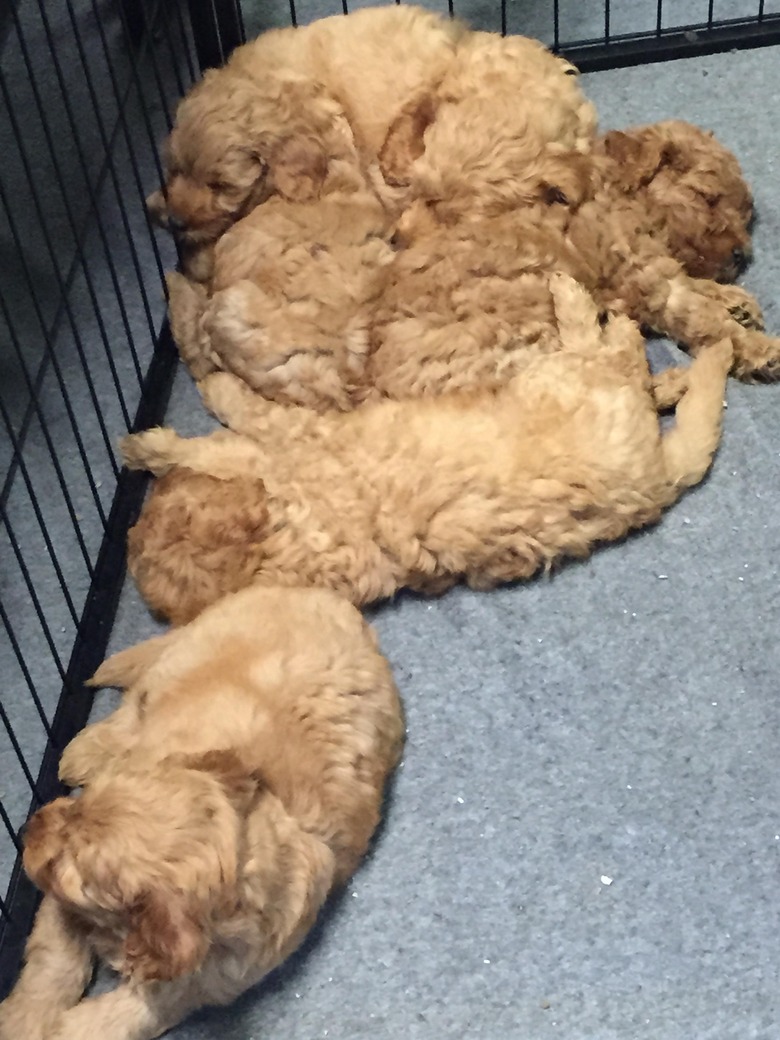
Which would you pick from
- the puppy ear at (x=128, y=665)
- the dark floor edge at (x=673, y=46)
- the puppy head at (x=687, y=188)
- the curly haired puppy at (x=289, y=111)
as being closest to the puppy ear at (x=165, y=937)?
the puppy ear at (x=128, y=665)

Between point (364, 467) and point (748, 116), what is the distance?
1421 mm

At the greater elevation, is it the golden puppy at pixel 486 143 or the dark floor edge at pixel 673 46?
the golden puppy at pixel 486 143

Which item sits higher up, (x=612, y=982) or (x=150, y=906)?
(x=150, y=906)

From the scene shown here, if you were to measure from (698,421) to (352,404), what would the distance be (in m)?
0.63

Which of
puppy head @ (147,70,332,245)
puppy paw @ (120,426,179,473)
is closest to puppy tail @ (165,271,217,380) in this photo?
puppy head @ (147,70,332,245)

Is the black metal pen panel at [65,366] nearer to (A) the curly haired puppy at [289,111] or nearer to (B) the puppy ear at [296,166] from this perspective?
(A) the curly haired puppy at [289,111]

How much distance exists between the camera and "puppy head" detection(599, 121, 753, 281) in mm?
2217

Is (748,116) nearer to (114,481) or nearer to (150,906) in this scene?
(114,481)

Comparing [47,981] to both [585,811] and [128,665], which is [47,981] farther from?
[585,811]

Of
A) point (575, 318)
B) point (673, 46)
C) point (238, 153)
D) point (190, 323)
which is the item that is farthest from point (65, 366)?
point (673, 46)

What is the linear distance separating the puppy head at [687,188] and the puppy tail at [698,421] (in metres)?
0.23

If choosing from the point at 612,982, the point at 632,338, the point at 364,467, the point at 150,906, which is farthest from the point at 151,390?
the point at 612,982

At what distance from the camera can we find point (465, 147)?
2.12m

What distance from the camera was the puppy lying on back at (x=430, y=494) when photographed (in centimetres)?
182
